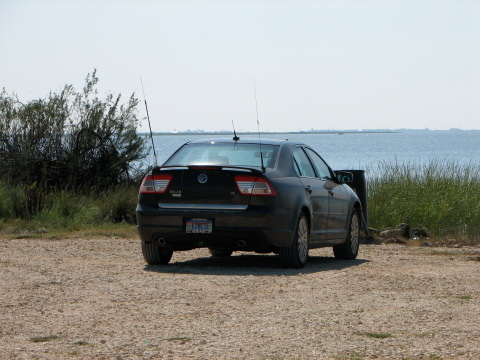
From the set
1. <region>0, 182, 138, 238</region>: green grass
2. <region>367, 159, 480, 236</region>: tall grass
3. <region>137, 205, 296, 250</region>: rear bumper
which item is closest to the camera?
<region>137, 205, 296, 250</region>: rear bumper

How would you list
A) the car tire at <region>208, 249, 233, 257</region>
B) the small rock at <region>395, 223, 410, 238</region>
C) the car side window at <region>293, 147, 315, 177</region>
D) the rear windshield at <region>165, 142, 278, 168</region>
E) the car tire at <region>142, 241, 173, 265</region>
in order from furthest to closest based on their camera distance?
the small rock at <region>395, 223, 410, 238</region> → the car tire at <region>208, 249, 233, 257</region> → the car side window at <region>293, 147, 315, 177</region> → the car tire at <region>142, 241, 173, 265</region> → the rear windshield at <region>165, 142, 278, 168</region>

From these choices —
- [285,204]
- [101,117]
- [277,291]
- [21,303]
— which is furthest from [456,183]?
[21,303]

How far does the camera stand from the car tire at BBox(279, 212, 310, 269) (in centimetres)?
1201

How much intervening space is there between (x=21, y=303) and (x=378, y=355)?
3701 mm

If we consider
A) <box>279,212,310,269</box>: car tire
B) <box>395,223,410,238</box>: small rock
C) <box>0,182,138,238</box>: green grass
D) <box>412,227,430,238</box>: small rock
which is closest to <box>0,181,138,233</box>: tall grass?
<box>0,182,138,238</box>: green grass

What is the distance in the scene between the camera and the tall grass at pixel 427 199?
20.5 m

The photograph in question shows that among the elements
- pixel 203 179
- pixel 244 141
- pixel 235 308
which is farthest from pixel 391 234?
pixel 235 308

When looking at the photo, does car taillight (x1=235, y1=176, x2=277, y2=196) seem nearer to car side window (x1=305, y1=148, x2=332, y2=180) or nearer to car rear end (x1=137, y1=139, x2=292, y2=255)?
car rear end (x1=137, y1=139, x2=292, y2=255)

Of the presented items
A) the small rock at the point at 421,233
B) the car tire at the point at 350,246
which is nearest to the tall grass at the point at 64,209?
the small rock at the point at 421,233

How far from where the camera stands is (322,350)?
6.79 meters

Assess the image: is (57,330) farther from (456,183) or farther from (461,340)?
(456,183)

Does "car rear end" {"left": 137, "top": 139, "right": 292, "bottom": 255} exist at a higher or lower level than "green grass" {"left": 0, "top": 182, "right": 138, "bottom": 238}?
higher

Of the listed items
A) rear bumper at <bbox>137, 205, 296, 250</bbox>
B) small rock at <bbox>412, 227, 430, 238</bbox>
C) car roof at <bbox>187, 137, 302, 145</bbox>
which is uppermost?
car roof at <bbox>187, 137, 302, 145</bbox>

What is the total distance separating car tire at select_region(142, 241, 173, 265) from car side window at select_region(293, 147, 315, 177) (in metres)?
1.97
